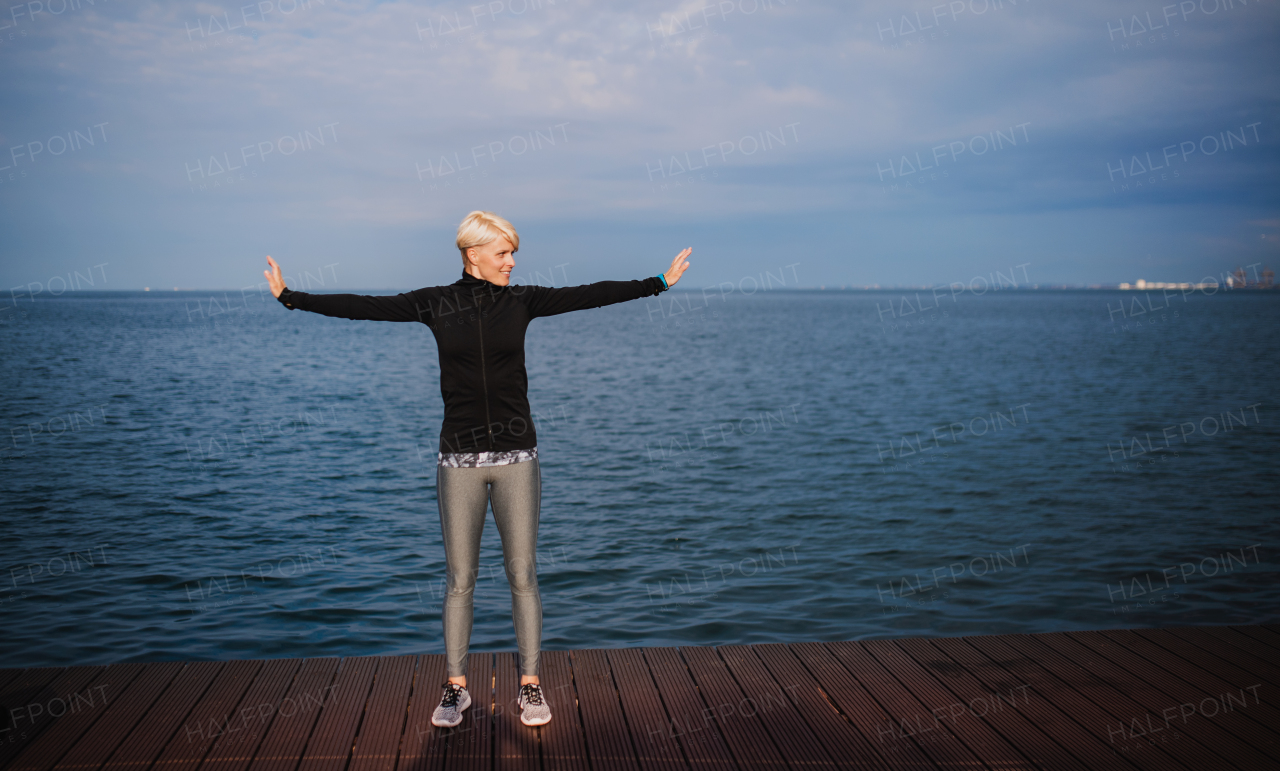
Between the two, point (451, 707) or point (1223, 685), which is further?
point (1223, 685)

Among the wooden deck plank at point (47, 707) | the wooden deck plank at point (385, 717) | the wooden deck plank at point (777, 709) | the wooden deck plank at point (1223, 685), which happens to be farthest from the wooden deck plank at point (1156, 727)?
the wooden deck plank at point (47, 707)

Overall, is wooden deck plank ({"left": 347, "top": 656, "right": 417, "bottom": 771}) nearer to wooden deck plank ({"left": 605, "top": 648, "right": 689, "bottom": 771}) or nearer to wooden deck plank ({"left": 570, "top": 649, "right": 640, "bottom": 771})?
wooden deck plank ({"left": 570, "top": 649, "right": 640, "bottom": 771})

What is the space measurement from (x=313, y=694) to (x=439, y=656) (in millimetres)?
722

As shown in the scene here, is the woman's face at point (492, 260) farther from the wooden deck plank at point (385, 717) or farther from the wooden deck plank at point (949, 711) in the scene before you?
the wooden deck plank at point (949, 711)

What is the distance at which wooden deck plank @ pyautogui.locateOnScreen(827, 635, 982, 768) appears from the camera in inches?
157

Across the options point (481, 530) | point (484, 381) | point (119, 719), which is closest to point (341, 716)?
point (119, 719)

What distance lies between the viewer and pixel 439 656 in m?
4.96

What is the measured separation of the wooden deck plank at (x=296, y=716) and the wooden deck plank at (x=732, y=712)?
6.65 feet

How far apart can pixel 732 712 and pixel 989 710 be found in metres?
1.36

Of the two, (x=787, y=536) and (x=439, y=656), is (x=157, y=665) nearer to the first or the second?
(x=439, y=656)

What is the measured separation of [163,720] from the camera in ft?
13.9

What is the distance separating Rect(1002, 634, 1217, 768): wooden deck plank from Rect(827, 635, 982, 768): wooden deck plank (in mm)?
793

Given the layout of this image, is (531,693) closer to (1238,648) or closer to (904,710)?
(904,710)

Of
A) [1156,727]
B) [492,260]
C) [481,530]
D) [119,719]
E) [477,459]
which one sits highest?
[492,260]
